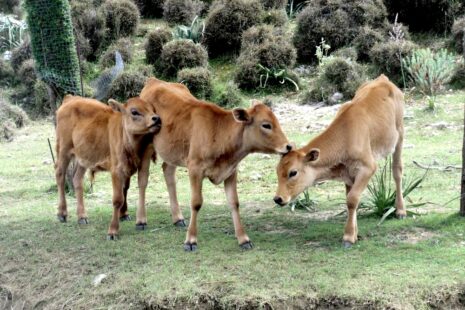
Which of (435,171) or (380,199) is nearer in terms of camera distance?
(380,199)

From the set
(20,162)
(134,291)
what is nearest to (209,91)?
(20,162)

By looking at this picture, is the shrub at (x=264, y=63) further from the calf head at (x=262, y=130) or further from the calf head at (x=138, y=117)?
the calf head at (x=262, y=130)

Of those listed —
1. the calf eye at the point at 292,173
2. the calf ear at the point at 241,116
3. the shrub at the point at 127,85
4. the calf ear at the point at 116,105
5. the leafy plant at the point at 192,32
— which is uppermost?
the calf ear at the point at 241,116

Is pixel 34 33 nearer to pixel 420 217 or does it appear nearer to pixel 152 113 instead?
pixel 152 113

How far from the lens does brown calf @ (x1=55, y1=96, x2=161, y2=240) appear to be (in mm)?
8781

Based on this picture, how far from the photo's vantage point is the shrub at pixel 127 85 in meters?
18.1

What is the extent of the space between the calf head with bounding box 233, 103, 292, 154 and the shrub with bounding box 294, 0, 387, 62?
454 inches

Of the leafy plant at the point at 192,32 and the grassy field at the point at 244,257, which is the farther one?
the leafy plant at the point at 192,32

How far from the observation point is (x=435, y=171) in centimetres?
1098

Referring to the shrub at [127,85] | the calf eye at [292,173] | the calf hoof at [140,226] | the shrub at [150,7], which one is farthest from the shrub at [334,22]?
the calf eye at [292,173]

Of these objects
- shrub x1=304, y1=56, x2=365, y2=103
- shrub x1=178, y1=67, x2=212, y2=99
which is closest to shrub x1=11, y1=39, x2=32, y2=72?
A: shrub x1=178, y1=67, x2=212, y2=99

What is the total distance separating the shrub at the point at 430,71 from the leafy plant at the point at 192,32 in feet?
22.4

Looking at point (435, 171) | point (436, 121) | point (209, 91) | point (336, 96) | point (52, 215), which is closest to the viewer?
point (52, 215)

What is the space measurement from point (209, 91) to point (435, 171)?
8.07 metres
